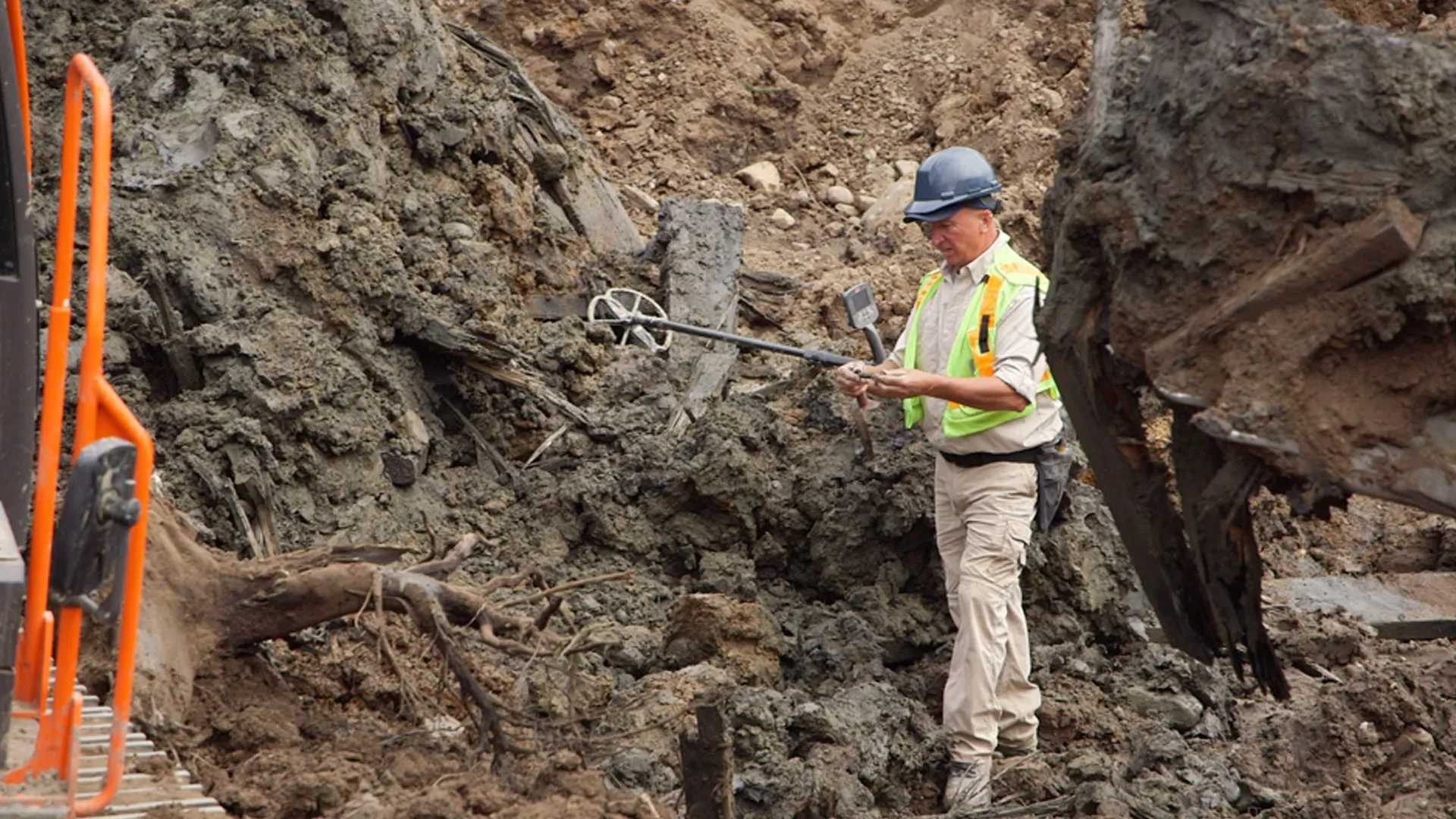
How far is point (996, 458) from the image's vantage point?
5059 millimetres

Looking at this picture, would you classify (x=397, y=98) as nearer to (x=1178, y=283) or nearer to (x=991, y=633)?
(x=991, y=633)

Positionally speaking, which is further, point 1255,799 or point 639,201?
point 639,201

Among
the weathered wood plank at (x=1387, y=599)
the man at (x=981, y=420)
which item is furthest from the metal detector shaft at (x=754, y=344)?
the weathered wood plank at (x=1387, y=599)

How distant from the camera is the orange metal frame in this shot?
2533 mm

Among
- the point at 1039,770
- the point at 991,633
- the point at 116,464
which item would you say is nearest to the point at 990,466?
the point at 991,633

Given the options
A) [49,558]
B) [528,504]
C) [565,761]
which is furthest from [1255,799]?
[49,558]

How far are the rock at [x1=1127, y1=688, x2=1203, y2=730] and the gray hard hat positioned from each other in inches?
82.0

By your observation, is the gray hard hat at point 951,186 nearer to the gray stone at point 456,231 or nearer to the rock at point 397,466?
the rock at point 397,466

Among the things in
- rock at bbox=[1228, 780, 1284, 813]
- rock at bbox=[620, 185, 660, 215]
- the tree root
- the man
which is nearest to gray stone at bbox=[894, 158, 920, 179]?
rock at bbox=[620, 185, 660, 215]

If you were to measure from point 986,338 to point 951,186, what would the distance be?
0.56 meters

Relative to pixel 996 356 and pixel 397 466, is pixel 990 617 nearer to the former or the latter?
pixel 996 356

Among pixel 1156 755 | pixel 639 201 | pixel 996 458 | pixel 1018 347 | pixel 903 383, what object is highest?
pixel 639 201

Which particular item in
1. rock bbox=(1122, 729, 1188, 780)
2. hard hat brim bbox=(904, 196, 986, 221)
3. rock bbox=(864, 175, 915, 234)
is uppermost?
rock bbox=(864, 175, 915, 234)

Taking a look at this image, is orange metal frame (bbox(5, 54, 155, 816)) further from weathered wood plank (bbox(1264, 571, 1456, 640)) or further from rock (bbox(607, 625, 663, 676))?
weathered wood plank (bbox(1264, 571, 1456, 640))
